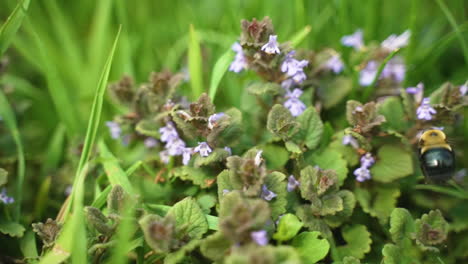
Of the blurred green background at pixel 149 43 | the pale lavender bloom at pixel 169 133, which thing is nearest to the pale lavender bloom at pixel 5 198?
the blurred green background at pixel 149 43

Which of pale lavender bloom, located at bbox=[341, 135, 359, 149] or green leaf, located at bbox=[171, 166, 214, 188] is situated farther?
pale lavender bloom, located at bbox=[341, 135, 359, 149]

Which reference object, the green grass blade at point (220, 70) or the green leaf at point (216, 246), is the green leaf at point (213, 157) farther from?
the green grass blade at point (220, 70)

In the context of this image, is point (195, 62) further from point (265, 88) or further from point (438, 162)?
point (438, 162)

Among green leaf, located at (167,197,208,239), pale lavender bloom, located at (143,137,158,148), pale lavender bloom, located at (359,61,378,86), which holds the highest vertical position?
pale lavender bloom, located at (359,61,378,86)

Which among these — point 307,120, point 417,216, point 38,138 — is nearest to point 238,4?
point 307,120

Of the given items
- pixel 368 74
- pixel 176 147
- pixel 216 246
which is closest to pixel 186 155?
pixel 176 147

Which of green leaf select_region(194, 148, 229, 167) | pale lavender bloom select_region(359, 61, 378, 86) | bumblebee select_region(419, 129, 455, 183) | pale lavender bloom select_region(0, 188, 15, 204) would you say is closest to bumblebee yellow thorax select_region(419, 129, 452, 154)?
bumblebee select_region(419, 129, 455, 183)

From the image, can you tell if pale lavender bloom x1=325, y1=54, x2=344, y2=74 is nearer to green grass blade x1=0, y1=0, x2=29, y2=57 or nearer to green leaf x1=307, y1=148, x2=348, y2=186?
green leaf x1=307, y1=148, x2=348, y2=186
